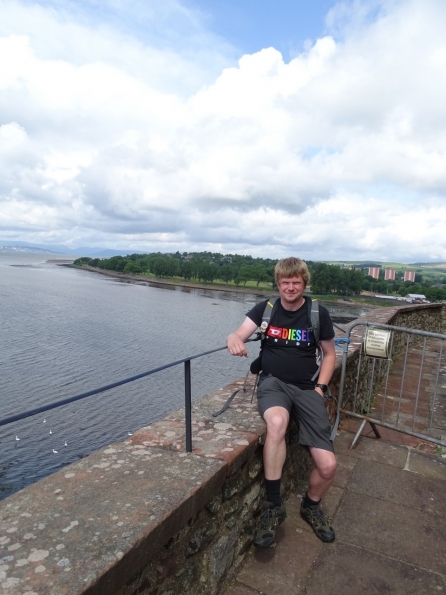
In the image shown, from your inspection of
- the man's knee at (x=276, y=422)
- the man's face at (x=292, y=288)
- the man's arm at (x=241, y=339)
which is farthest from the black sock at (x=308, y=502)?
the man's face at (x=292, y=288)

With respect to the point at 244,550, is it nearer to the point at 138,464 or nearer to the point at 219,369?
the point at 138,464

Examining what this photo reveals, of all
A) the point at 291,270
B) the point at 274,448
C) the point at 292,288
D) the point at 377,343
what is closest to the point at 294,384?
the point at 274,448

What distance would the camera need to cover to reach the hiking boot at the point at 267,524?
2412 millimetres

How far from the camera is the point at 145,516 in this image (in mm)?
1693

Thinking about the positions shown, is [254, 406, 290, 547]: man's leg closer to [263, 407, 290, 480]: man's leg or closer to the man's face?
[263, 407, 290, 480]: man's leg

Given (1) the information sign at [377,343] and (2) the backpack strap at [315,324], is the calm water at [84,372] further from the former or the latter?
(2) the backpack strap at [315,324]

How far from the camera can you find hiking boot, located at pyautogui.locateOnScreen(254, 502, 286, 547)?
2412 millimetres

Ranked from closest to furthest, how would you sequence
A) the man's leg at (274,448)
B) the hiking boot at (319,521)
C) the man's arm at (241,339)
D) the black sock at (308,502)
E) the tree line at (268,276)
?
the man's leg at (274,448), the hiking boot at (319,521), the black sock at (308,502), the man's arm at (241,339), the tree line at (268,276)

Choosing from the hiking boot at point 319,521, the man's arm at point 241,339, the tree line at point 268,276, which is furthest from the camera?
the tree line at point 268,276

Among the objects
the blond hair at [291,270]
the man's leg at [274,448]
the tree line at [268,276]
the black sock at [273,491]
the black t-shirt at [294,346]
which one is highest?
the blond hair at [291,270]

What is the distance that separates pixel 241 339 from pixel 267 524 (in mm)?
1153

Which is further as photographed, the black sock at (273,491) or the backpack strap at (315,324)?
the backpack strap at (315,324)

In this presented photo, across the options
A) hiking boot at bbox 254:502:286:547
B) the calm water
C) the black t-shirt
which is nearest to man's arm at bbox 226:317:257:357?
the black t-shirt

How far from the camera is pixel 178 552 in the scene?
1.88 meters
